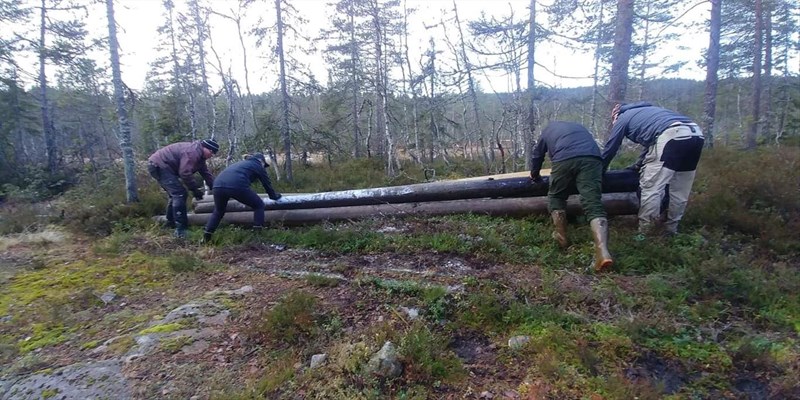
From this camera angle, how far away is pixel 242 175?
679 centimetres

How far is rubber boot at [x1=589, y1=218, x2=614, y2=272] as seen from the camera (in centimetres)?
435

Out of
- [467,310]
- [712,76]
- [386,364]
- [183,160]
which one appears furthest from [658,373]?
[712,76]

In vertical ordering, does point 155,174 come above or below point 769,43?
below

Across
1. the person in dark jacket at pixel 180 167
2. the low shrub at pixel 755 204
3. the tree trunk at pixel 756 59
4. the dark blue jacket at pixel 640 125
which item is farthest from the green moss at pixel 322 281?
the tree trunk at pixel 756 59

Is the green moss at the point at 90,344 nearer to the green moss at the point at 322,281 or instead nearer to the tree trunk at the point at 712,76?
the green moss at the point at 322,281

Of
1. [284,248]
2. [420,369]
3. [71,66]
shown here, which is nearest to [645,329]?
[420,369]

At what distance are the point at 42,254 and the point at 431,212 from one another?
275 inches

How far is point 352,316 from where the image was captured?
394cm

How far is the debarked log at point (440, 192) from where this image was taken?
229 inches

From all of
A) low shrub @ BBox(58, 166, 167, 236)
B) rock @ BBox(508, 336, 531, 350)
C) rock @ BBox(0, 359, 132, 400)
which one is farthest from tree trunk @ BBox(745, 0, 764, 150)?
low shrub @ BBox(58, 166, 167, 236)

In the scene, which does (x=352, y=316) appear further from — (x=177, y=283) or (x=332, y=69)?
(x=332, y=69)

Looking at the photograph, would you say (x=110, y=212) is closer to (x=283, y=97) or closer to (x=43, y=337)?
(x=43, y=337)

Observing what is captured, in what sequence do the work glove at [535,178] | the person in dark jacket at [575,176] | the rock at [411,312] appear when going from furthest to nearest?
the work glove at [535,178] < the person in dark jacket at [575,176] < the rock at [411,312]

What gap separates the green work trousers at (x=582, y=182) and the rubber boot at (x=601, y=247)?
0.10 meters
